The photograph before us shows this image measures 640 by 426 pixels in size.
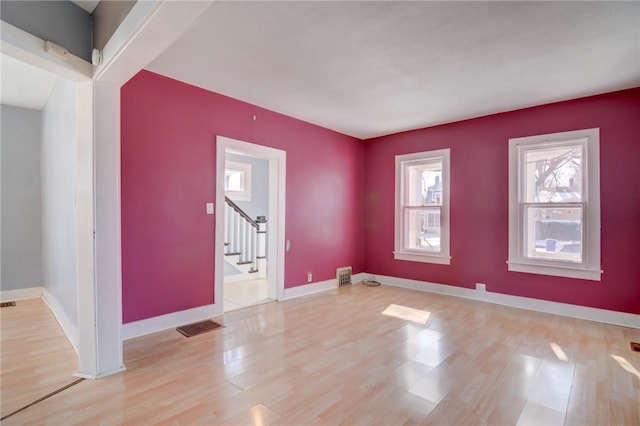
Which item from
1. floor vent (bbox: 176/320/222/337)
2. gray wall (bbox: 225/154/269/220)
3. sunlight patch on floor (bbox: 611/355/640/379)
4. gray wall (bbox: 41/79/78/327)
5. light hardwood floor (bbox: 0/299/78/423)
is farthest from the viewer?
gray wall (bbox: 225/154/269/220)

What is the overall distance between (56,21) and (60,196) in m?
1.87

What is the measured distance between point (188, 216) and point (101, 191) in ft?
3.95

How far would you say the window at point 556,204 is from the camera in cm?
360

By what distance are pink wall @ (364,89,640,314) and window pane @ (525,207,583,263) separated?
9.7 inches

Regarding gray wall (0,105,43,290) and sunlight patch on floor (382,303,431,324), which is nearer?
sunlight patch on floor (382,303,431,324)

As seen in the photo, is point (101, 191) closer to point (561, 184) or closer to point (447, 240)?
point (447, 240)

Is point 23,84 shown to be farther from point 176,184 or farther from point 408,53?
point 408,53

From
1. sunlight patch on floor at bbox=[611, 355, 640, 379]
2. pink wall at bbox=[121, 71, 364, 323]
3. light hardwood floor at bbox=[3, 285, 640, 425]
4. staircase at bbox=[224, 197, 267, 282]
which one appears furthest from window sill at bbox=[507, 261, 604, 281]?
staircase at bbox=[224, 197, 267, 282]

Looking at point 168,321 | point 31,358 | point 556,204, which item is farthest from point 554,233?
point 31,358

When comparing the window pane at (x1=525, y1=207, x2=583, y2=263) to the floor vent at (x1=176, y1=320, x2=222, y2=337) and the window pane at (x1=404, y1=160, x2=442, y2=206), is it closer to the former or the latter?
the window pane at (x1=404, y1=160, x2=442, y2=206)

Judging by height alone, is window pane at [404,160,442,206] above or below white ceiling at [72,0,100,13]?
below

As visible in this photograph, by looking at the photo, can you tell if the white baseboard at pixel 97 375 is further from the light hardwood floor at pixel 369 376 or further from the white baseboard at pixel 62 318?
the white baseboard at pixel 62 318

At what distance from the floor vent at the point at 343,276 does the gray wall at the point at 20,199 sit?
442 cm

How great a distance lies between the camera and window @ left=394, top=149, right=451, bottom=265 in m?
4.80
